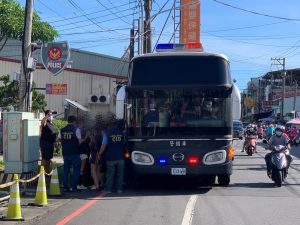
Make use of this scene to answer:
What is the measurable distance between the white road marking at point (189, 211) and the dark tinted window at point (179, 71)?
9.24 feet

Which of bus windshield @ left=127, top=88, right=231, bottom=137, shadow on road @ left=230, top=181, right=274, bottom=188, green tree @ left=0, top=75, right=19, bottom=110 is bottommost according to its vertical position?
shadow on road @ left=230, top=181, right=274, bottom=188

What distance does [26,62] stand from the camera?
16094 millimetres

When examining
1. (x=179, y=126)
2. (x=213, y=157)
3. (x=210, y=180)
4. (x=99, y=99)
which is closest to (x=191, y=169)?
(x=213, y=157)

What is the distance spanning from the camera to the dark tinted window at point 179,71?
13344mm

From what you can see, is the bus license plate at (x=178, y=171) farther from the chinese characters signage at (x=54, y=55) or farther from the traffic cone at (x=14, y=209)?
the chinese characters signage at (x=54, y=55)

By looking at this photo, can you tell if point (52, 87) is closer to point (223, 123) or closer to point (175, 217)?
point (223, 123)

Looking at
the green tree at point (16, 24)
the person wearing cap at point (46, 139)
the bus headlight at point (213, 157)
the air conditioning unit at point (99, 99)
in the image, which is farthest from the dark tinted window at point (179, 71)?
the air conditioning unit at point (99, 99)

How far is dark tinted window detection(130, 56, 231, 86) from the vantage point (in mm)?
13344

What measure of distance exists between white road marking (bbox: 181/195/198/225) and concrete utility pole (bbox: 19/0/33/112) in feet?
20.6

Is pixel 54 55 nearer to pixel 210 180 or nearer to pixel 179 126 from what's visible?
pixel 179 126

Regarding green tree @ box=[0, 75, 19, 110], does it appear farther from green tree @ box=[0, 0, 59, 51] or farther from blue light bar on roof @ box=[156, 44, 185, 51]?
blue light bar on roof @ box=[156, 44, 185, 51]

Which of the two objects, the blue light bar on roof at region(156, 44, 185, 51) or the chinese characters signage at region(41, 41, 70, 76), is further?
the chinese characters signage at region(41, 41, 70, 76)

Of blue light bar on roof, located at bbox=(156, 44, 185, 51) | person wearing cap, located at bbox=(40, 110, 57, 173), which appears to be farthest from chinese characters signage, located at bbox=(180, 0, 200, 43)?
person wearing cap, located at bbox=(40, 110, 57, 173)

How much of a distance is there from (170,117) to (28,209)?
418 cm
